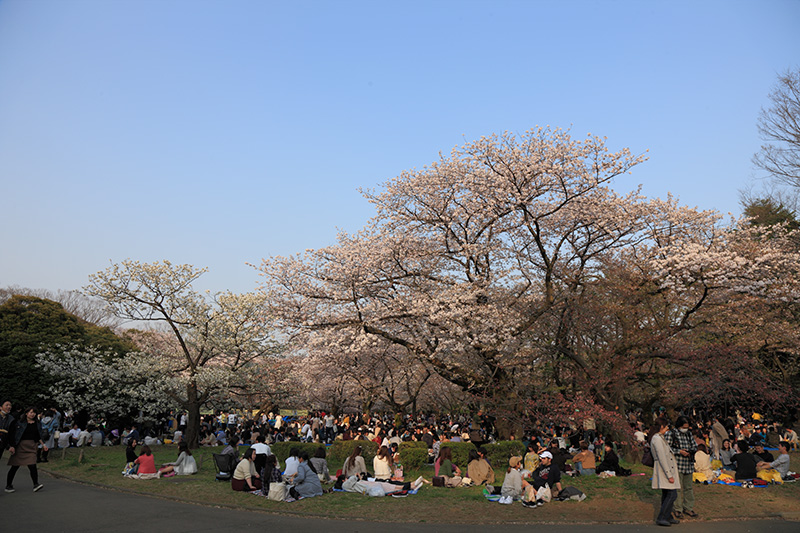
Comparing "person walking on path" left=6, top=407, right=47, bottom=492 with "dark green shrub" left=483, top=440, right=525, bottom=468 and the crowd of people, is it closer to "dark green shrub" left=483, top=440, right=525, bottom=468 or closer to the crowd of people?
the crowd of people

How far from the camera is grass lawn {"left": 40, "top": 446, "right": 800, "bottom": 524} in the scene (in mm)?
8422

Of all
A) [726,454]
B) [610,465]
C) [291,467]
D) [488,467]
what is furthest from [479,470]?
[726,454]

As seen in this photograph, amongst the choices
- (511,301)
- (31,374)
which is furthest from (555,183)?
(31,374)

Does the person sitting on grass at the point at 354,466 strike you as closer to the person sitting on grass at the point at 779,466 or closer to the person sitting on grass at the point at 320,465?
the person sitting on grass at the point at 320,465

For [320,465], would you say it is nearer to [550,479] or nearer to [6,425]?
[550,479]

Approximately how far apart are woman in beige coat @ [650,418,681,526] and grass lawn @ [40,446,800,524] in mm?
455

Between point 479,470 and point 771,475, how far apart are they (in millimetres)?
5667

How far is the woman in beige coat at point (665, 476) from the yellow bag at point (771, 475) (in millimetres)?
4126

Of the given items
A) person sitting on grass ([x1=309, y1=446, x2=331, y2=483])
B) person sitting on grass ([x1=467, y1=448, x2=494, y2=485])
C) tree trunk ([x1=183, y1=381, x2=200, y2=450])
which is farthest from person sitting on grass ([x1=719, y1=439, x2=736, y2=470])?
tree trunk ([x1=183, y1=381, x2=200, y2=450])

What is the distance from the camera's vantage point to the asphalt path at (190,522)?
754 cm

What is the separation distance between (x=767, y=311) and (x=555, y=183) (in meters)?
8.26

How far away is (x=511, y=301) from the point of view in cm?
1628

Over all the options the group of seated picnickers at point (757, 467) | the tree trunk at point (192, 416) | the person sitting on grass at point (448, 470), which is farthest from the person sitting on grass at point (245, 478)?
the group of seated picnickers at point (757, 467)

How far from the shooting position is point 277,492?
9.67m
